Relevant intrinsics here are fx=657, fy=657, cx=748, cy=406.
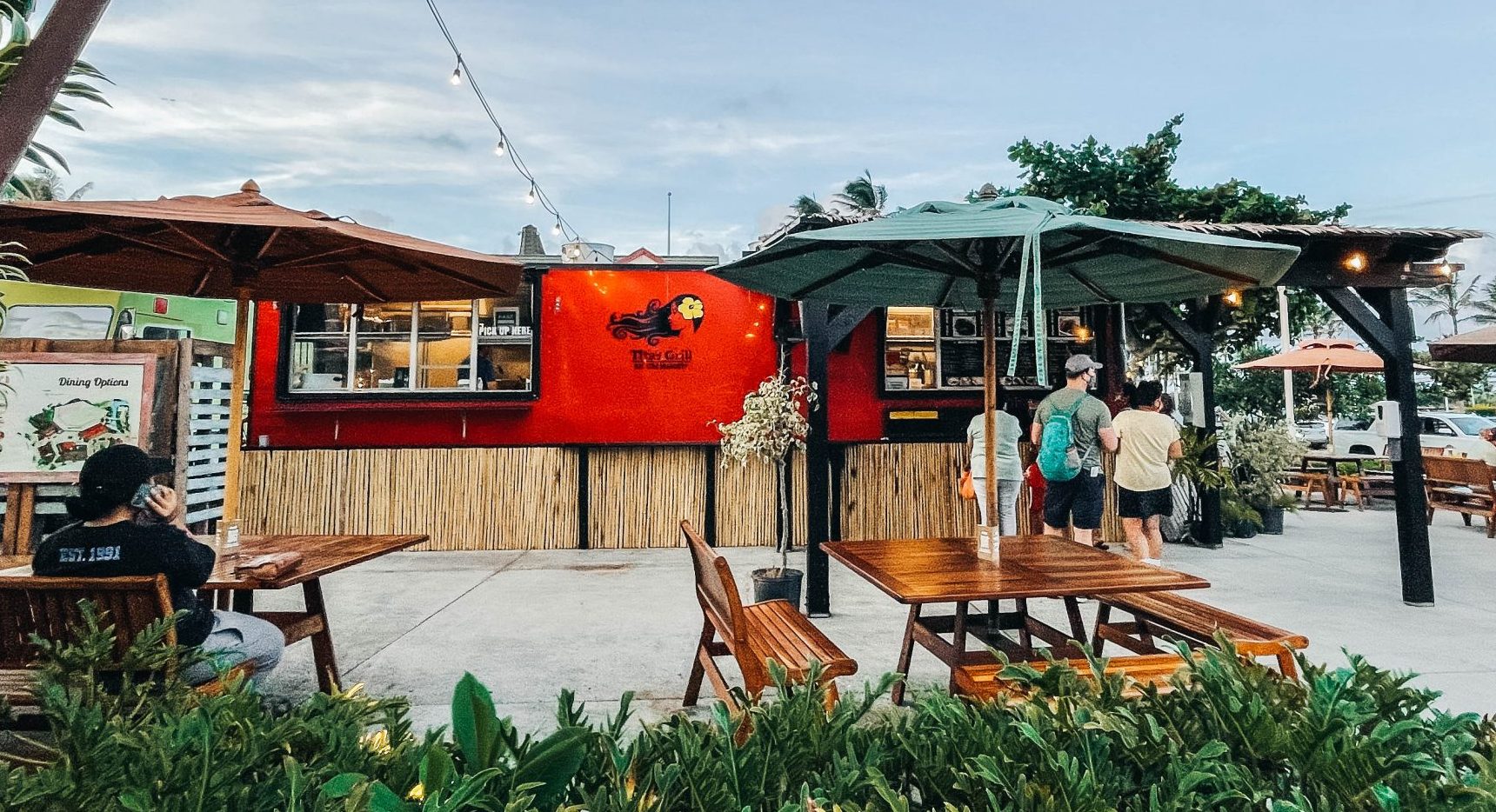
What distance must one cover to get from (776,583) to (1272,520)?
6.83 metres

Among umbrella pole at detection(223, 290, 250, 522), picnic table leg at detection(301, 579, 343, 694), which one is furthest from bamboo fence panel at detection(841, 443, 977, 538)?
umbrella pole at detection(223, 290, 250, 522)

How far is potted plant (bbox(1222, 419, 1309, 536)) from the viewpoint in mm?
7777

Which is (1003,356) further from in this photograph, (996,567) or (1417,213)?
(1417,213)

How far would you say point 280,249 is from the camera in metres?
3.52

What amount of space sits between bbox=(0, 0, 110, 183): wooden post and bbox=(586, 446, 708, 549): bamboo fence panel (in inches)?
242


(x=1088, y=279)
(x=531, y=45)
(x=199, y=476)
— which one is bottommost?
(x=199, y=476)

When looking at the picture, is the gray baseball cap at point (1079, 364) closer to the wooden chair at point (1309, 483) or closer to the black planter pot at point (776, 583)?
the black planter pot at point (776, 583)

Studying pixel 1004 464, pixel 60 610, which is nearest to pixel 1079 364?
pixel 1004 464

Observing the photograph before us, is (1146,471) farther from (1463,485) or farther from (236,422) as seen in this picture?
(1463,485)

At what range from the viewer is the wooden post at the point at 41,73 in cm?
109

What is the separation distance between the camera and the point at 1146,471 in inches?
206

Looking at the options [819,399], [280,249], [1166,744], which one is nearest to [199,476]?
[280,249]

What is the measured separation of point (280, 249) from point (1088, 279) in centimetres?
445

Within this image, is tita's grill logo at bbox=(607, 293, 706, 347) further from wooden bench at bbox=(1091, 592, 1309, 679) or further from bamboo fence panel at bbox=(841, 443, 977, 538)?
wooden bench at bbox=(1091, 592, 1309, 679)
